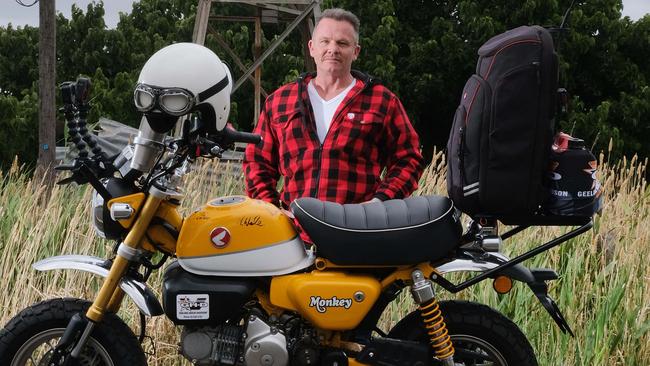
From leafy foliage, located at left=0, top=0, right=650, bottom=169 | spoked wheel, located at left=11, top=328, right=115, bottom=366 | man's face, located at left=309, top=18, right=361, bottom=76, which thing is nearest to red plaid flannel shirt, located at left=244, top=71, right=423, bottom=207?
man's face, located at left=309, top=18, right=361, bottom=76

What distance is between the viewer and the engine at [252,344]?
9.53 ft

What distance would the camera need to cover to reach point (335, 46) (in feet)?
11.6

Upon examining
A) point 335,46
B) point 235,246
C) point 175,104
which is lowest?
point 235,246

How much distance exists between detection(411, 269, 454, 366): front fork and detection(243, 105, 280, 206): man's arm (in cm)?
96

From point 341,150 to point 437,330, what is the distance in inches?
36.3

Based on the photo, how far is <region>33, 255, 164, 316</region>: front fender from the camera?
9.57ft

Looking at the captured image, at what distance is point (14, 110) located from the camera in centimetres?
1755

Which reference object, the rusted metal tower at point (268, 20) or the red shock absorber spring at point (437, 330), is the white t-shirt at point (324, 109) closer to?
the red shock absorber spring at point (437, 330)

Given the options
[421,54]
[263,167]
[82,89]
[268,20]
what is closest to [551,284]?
[263,167]

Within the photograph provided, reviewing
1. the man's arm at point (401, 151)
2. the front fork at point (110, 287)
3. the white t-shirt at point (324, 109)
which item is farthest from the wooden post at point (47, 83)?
the front fork at point (110, 287)

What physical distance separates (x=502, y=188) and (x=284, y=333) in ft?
2.94

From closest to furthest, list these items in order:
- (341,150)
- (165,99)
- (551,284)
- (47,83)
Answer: (165,99) → (341,150) → (551,284) → (47,83)

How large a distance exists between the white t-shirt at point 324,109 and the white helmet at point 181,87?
2.67 feet

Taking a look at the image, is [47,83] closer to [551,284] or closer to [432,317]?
[551,284]
